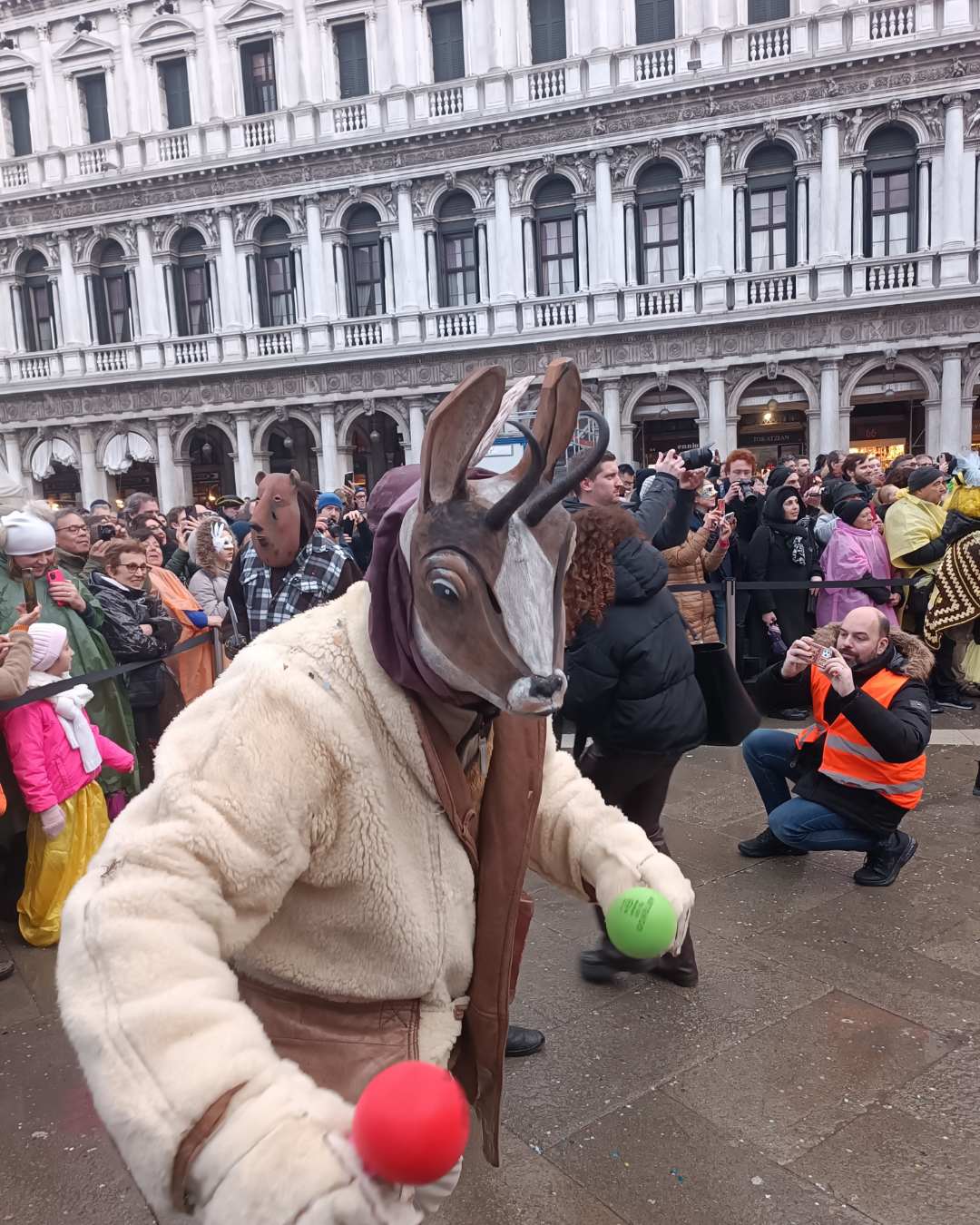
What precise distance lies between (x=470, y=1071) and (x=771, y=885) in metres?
2.77

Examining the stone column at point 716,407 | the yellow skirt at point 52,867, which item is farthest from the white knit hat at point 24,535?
the stone column at point 716,407

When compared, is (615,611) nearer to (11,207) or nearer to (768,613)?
(768,613)

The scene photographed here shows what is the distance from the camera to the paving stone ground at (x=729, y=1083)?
229 cm

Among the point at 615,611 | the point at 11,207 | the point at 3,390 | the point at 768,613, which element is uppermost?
the point at 11,207

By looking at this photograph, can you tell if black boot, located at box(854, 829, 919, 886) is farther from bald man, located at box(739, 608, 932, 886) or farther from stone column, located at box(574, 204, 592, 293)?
stone column, located at box(574, 204, 592, 293)

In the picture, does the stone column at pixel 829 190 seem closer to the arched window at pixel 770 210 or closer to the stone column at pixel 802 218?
the stone column at pixel 802 218

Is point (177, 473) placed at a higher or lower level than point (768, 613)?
higher

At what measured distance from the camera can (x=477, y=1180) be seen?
238cm

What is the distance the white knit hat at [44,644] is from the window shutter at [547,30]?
2135 cm

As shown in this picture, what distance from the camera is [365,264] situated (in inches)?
888

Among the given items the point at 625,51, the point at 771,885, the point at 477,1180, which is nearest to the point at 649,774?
the point at 771,885

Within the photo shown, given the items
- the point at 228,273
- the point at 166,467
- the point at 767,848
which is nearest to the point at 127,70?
the point at 228,273

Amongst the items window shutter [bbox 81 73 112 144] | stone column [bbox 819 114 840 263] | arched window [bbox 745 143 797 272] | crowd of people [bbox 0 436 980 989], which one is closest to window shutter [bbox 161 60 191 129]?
window shutter [bbox 81 73 112 144]

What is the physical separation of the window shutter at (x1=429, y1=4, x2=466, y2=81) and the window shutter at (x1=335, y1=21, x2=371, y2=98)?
5.85 feet
